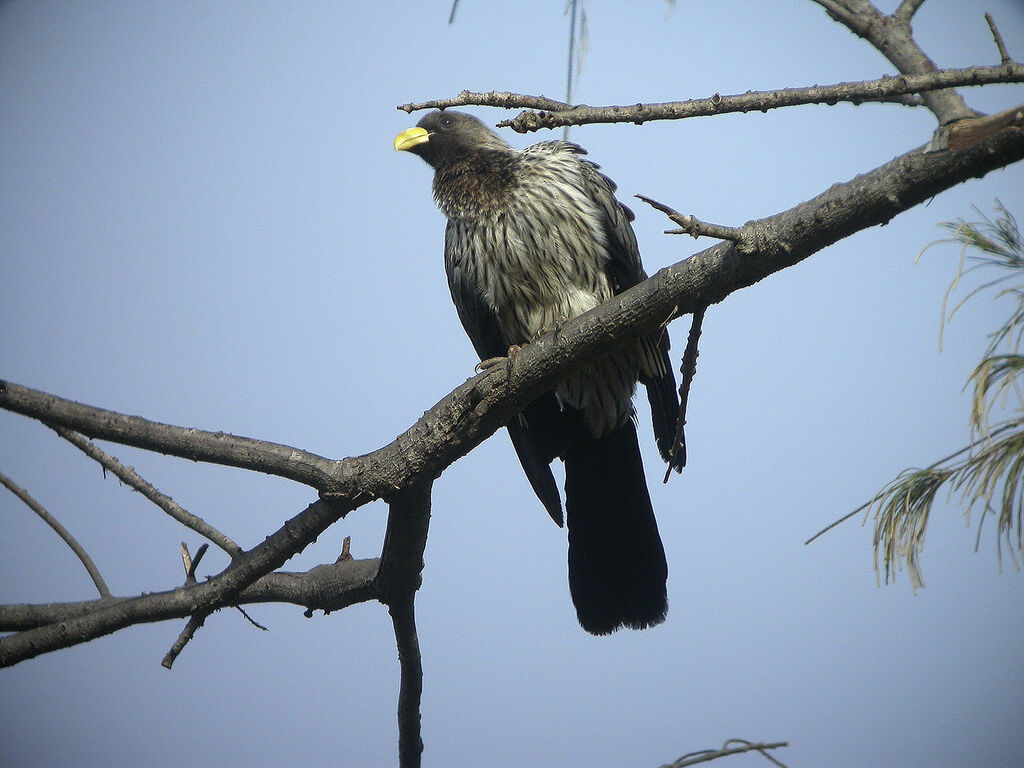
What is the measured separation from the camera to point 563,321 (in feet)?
11.5

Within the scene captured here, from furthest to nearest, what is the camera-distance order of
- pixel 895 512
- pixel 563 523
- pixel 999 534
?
pixel 563 523
pixel 895 512
pixel 999 534

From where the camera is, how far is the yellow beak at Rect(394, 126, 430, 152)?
4.40m

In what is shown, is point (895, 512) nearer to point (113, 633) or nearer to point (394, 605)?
point (394, 605)

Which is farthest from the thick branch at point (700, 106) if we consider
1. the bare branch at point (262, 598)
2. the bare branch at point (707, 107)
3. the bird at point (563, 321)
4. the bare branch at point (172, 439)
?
the bare branch at point (262, 598)

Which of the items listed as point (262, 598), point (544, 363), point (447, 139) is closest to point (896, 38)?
point (447, 139)

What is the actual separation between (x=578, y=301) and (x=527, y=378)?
103 cm

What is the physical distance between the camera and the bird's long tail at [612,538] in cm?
370

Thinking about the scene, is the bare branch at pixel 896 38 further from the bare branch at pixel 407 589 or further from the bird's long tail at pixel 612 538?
the bare branch at pixel 407 589

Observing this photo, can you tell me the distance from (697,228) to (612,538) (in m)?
1.97

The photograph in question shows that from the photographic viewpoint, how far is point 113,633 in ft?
9.55

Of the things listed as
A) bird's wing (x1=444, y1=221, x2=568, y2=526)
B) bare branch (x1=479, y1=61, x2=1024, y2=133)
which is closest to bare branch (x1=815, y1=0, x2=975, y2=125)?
bare branch (x1=479, y1=61, x2=1024, y2=133)

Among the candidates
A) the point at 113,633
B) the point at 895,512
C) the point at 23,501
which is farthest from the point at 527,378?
the point at 23,501

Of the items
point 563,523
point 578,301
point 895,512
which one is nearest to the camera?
point 895,512

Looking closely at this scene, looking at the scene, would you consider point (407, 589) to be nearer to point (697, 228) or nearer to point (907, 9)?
point (697, 228)
